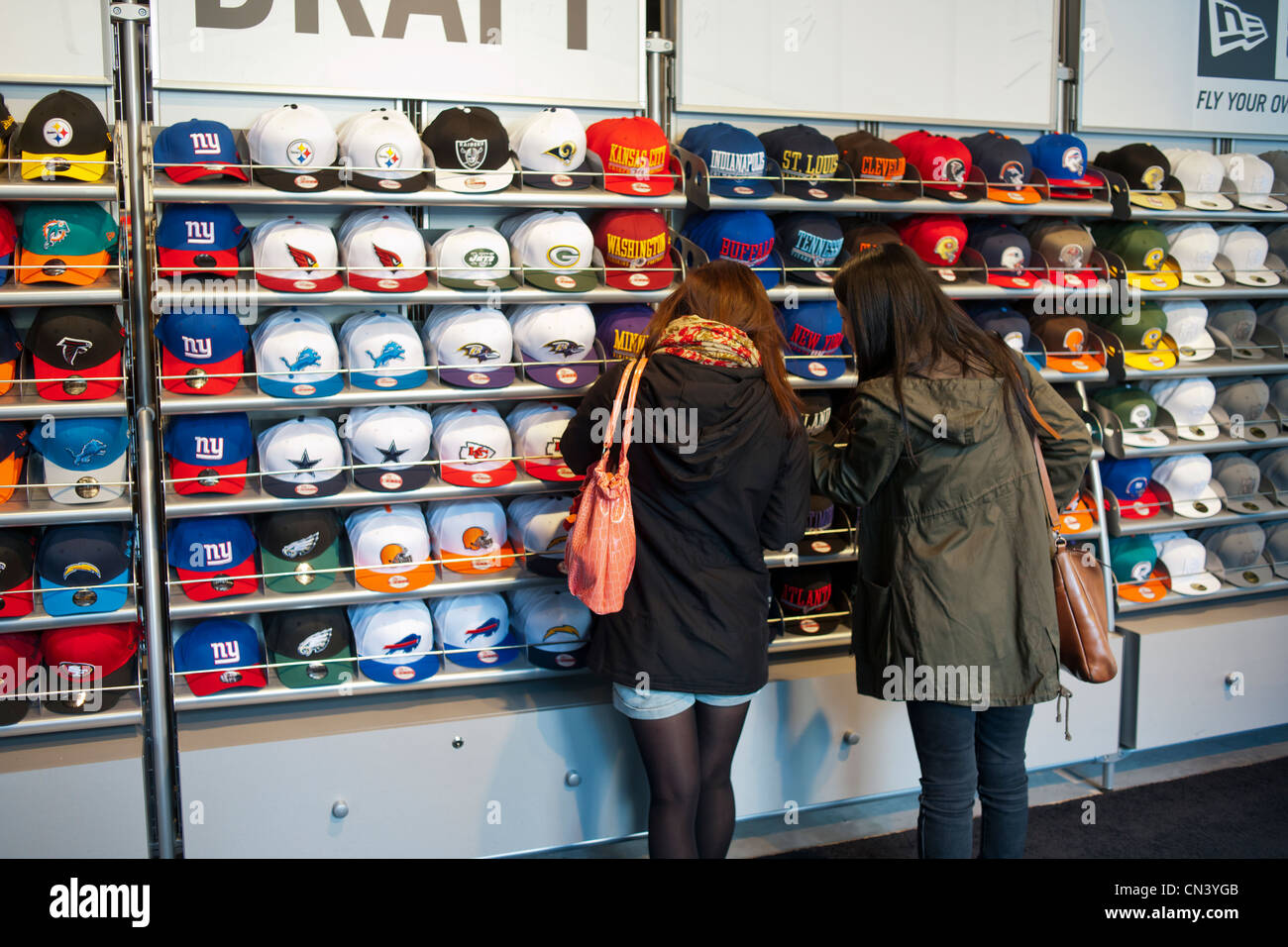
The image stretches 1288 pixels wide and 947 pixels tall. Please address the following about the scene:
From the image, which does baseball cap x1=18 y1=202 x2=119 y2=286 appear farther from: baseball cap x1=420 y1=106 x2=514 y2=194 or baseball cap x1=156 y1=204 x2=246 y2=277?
baseball cap x1=420 y1=106 x2=514 y2=194

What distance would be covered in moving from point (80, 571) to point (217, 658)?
44cm

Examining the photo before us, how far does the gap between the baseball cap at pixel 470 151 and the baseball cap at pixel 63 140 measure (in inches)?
34.7

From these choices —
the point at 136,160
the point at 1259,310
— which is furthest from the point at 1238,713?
the point at 136,160

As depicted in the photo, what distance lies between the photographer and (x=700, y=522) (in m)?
2.59

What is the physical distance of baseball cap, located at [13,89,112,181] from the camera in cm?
289

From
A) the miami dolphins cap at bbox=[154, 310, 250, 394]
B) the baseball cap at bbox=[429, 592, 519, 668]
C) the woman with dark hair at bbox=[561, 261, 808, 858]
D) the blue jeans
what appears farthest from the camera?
the baseball cap at bbox=[429, 592, 519, 668]

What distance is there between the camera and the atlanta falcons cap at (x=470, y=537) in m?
3.35

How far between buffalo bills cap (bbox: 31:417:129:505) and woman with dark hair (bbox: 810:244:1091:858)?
197 cm

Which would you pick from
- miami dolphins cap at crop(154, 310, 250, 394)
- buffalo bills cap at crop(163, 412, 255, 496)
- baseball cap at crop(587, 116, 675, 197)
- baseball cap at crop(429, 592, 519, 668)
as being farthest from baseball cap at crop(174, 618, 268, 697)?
baseball cap at crop(587, 116, 675, 197)

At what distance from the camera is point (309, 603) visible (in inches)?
125

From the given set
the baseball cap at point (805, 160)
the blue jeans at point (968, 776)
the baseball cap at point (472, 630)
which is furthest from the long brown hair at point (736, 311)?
the baseball cap at point (472, 630)

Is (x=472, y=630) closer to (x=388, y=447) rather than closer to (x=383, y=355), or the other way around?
(x=388, y=447)

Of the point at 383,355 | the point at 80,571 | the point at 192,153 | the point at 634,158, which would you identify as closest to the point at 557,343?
the point at 383,355

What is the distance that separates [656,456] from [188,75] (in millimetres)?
1863
